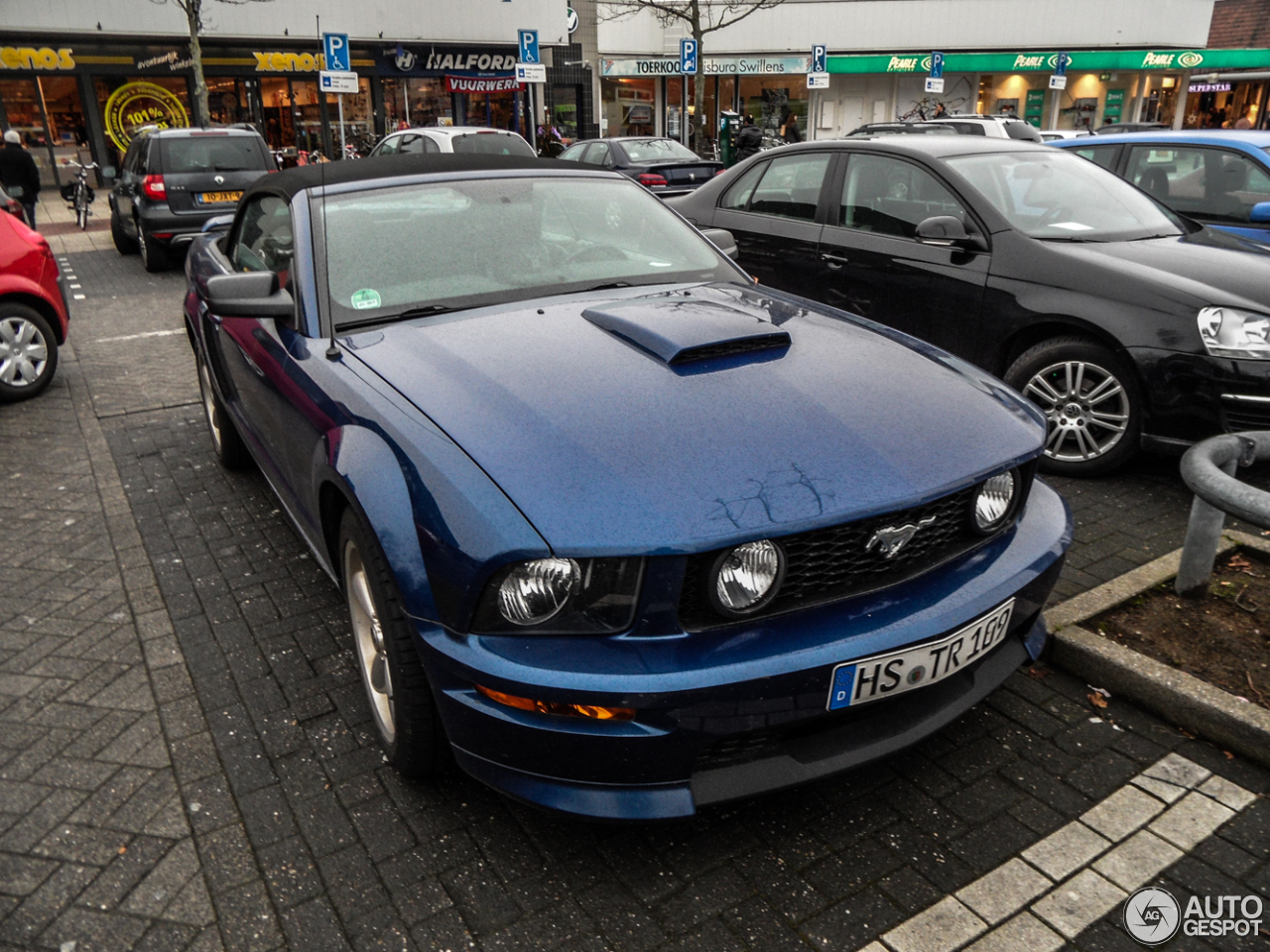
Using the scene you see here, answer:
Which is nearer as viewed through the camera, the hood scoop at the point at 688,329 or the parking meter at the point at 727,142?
the hood scoop at the point at 688,329

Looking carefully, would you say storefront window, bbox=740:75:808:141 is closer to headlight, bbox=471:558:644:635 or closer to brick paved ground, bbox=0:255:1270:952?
brick paved ground, bbox=0:255:1270:952

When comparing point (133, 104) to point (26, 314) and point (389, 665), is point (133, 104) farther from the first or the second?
point (389, 665)

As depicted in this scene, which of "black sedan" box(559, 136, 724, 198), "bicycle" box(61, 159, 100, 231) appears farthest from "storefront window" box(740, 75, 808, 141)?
"bicycle" box(61, 159, 100, 231)

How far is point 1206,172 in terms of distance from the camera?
7.05m

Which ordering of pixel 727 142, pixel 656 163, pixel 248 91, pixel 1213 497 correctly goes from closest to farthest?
pixel 1213 497
pixel 656 163
pixel 248 91
pixel 727 142

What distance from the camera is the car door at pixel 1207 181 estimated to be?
680 centimetres

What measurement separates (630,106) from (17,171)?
92.0 ft

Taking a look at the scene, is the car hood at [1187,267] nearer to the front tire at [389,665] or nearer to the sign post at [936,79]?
the front tire at [389,665]

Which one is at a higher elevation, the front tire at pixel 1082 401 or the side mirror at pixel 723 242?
→ the side mirror at pixel 723 242

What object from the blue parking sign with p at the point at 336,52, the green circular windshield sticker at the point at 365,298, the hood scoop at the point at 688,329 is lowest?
the hood scoop at the point at 688,329

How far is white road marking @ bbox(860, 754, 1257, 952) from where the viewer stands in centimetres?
223

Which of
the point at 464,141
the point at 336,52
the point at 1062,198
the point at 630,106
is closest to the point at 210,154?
the point at 464,141

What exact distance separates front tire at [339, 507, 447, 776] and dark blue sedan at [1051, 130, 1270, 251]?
636 centimetres

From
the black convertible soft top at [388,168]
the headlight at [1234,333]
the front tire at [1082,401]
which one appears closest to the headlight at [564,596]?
the black convertible soft top at [388,168]
